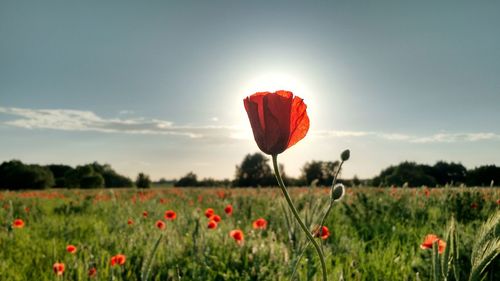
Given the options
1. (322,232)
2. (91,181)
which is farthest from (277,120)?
(91,181)

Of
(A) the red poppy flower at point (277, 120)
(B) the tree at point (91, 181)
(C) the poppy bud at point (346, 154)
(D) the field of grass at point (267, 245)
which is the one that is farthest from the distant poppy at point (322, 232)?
(B) the tree at point (91, 181)

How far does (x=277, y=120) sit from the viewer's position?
79cm

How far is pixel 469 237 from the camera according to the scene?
2.96 m

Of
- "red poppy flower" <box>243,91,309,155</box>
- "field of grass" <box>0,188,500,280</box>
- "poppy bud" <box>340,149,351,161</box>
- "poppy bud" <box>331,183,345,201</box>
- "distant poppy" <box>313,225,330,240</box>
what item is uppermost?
"red poppy flower" <box>243,91,309,155</box>

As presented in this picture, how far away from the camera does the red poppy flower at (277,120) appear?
0.79 m

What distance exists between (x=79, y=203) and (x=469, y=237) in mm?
9645

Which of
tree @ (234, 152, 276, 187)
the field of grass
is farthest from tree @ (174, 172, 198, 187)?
the field of grass

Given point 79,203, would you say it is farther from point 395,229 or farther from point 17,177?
point 17,177

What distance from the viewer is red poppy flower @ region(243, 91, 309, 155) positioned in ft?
2.58

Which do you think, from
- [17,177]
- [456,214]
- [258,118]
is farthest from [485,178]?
[17,177]

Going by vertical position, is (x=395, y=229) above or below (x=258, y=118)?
below

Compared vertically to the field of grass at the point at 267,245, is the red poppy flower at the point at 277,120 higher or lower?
higher

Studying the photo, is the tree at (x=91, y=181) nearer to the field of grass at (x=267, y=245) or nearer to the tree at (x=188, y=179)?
the tree at (x=188, y=179)

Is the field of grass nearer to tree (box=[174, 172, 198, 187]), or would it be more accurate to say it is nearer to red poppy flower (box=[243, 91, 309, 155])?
red poppy flower (box=[243, 91, 309, 155])
